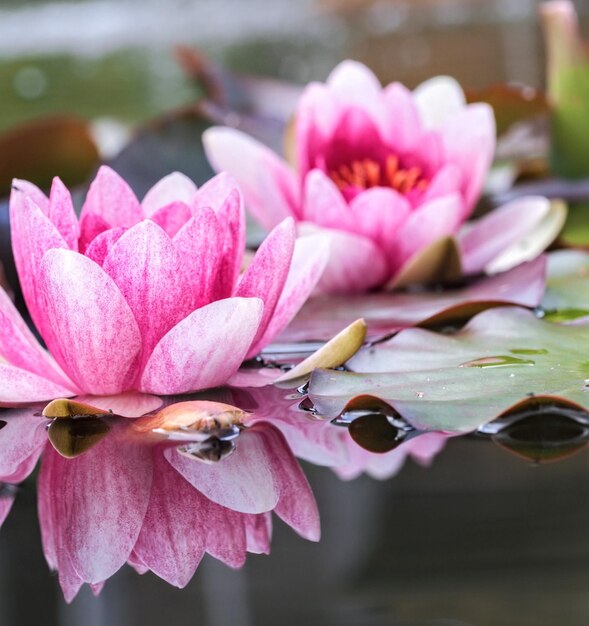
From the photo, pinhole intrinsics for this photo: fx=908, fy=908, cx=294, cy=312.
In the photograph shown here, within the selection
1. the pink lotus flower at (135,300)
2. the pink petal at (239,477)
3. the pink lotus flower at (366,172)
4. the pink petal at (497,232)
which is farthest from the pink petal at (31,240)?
the pink petal at (497,232)

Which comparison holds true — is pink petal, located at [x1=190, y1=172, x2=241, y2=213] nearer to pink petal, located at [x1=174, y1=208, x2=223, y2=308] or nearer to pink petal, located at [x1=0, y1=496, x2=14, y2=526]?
pink petal, located at [x1=174, y1=208, x2=223, y2=308]

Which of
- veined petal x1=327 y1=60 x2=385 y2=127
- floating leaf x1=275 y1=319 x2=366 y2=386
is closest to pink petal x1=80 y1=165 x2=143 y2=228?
floating leaf x1=275 y1=319 x2=366 y2=386

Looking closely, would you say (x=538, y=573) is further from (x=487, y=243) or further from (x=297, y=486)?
(x=487, y=243)

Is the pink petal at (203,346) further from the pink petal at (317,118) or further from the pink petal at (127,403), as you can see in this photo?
the pink petal at (317,118)

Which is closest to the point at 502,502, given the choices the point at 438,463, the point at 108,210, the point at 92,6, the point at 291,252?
the point at 438,463

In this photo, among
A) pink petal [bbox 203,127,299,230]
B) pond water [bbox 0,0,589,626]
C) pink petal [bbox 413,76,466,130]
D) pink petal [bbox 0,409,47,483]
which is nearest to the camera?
pond water [bbox 0,0,589,626]

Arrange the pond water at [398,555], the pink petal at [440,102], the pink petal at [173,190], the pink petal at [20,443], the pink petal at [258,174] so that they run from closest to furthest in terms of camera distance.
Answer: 1. the pond water at [398,555]
2. the pink petal at [20,443]
3. the pink petal at [173,190]
4. the pink petal at [258,174]
5. the pink petal at [440,102]
